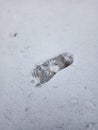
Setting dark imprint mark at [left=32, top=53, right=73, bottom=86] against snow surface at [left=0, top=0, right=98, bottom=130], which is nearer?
snow surface at [left=0, top=0, right=98, bottom=130]

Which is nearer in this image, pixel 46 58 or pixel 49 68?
pixel 49 68

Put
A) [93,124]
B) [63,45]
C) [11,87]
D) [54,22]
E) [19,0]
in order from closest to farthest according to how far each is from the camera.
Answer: [93,124]
[11,87]
[63,45]
[54,22]
[19,0]

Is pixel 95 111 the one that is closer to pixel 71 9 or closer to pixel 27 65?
pixel 27 65

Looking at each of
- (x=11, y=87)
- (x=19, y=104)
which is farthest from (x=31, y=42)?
(x=19, y=104)
